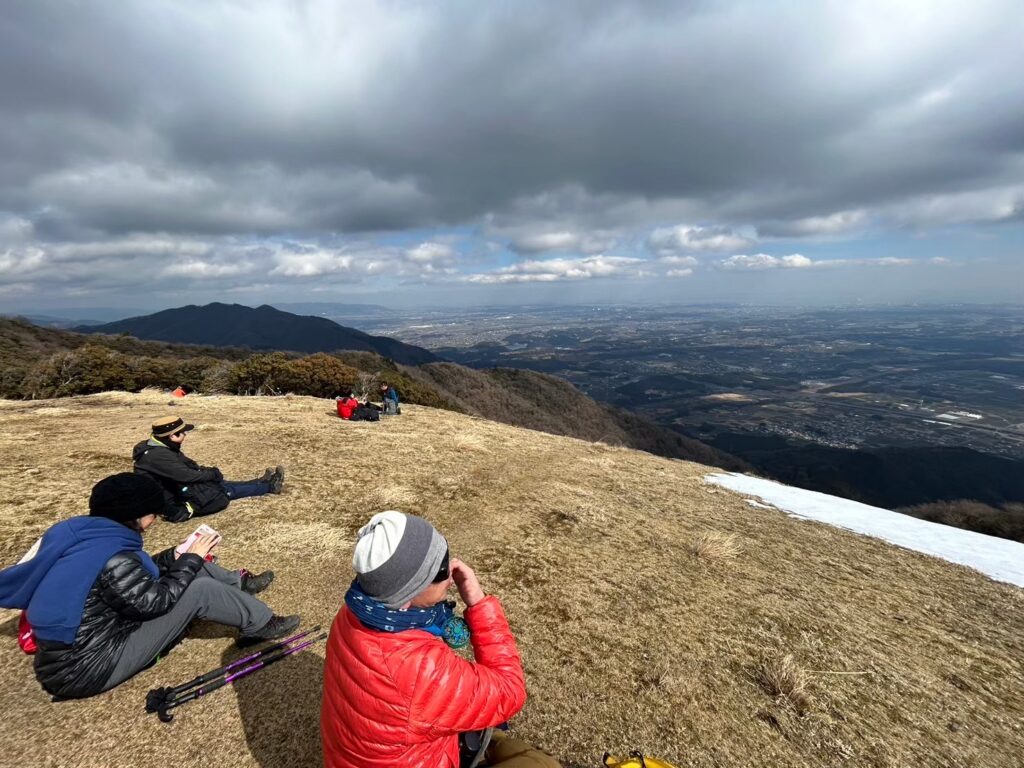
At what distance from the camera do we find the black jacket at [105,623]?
3881mm

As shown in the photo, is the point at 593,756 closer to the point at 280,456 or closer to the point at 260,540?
the point at 260,540

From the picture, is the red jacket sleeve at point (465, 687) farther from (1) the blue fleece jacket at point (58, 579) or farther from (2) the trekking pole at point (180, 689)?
(2) the trekking pole at point (180, 689)

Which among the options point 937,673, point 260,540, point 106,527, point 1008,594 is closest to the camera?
point 106,527

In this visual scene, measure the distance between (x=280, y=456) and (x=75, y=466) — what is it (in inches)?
172

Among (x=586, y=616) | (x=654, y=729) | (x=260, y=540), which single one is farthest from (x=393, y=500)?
(x=654, y=729)

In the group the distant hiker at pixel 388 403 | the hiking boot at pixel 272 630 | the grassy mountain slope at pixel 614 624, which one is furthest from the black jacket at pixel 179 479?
the distant hiker at pixel 388 403

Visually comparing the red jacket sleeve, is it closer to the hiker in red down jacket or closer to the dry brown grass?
the hiker in red down jacket

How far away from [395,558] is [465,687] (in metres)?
0.97

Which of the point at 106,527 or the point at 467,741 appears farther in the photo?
the point at 106,527

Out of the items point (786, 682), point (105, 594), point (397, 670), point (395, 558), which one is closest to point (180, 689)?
point (105, 594)

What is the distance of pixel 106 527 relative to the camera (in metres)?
3.97

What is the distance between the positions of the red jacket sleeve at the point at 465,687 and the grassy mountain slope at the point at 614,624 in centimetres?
220

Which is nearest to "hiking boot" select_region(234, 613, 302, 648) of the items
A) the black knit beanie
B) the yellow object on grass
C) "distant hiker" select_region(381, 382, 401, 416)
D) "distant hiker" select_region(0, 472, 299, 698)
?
"distant hiker" select_region(0, 472, 299, 698)

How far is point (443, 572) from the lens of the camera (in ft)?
9.34
